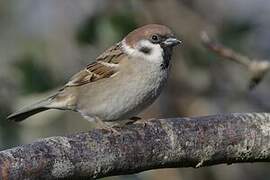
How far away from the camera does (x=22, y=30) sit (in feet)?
20.5

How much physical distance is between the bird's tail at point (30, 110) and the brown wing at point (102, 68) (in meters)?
0.16

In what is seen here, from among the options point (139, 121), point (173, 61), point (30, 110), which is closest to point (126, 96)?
point (139, 121)

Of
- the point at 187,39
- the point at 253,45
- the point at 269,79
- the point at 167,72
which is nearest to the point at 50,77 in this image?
the point at 167,72

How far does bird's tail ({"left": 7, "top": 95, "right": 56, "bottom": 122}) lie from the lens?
4.53 m

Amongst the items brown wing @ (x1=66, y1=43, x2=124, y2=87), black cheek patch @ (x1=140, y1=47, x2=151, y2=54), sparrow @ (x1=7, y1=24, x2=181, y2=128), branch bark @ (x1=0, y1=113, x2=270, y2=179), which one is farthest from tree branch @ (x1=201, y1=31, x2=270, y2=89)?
brown wing @ (x1=66, y1=43, x2=124, y2=87)

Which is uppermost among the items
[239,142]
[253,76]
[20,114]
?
[253,76]

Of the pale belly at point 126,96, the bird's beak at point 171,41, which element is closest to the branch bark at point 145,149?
the pale belly at point 126,96

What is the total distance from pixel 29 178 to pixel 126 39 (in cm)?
174

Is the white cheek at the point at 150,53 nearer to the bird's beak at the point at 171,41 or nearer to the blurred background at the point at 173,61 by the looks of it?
the bird's beak at the point at 171,41

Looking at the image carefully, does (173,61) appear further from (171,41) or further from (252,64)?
(252,64)

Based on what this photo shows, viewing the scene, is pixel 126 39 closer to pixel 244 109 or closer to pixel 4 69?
pixel 4 69

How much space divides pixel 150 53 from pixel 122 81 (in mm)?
224

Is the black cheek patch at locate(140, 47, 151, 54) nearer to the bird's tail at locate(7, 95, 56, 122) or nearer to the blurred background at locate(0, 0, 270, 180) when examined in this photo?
the blurred background at locate(0, 0, 270, 180)

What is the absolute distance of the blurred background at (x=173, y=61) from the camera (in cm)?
468
